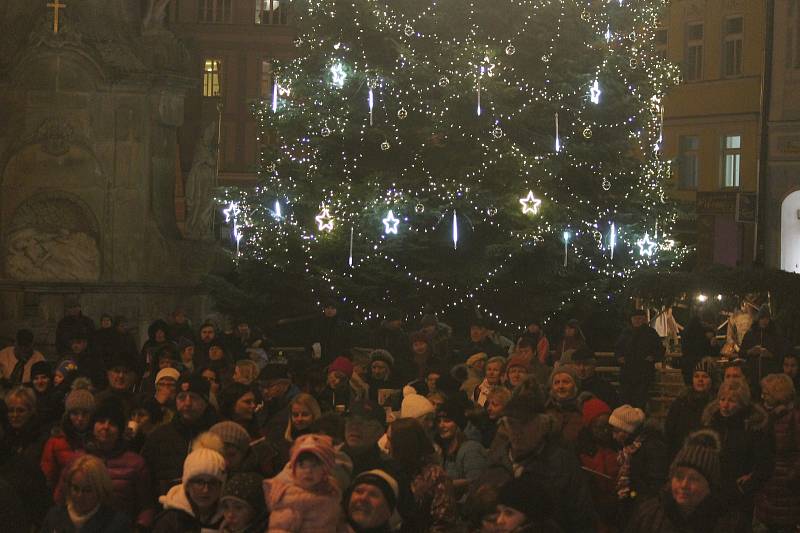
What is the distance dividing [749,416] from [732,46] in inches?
1533

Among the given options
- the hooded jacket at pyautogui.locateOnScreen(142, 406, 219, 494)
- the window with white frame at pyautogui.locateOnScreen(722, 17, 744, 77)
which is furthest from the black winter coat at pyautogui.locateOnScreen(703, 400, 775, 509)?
the window with white frame at pyautogui.locateOnScreen(722, 17, 744, 77)

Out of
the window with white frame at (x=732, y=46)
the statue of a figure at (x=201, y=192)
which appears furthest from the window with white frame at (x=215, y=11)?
the statue of a figure at (x=201, y=192)

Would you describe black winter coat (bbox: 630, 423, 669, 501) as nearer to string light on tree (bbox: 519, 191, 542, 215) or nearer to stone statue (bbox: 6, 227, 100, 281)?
string light on tree (bbox: 519, 191, 542, 215)

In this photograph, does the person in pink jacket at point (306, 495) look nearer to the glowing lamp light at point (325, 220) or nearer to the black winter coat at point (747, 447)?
the black winter coat at point (747, 447)

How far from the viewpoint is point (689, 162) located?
172 ft

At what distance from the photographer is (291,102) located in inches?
1241

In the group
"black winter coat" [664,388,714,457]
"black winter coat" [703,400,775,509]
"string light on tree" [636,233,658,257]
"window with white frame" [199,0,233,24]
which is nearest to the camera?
"black winter coat" [703,400,775,509]

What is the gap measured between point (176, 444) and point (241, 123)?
64331 mm

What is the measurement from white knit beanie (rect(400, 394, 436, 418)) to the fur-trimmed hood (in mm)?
2083

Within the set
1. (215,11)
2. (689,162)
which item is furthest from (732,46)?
(215,11)

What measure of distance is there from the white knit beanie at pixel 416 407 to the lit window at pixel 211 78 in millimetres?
63479

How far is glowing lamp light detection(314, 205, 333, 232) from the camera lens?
30.2 m

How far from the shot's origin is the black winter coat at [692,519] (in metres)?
9.26

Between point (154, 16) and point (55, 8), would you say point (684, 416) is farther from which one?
point (154, 16)
